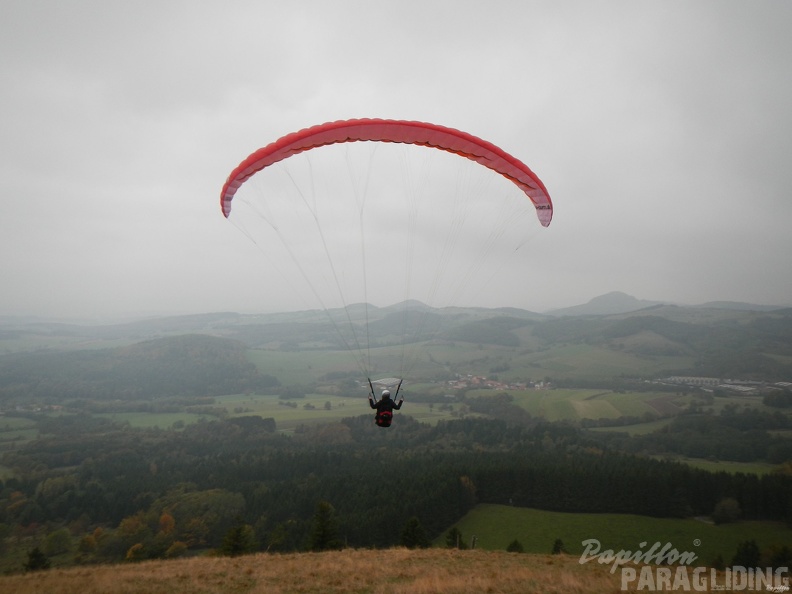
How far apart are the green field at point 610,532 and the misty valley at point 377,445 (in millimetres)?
375

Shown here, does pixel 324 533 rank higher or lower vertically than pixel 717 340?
higher

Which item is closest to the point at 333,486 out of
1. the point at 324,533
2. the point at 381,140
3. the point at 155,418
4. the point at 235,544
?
the point at 324,533

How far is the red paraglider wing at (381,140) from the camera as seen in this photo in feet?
34.2

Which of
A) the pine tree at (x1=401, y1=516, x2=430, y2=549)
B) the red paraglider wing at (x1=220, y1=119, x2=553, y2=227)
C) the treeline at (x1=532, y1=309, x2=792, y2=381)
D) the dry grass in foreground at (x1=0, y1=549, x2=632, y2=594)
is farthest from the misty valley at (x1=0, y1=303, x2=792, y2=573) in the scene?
the dry grass in foreground at (x1=0, y1=549, x2=632, y2=594)

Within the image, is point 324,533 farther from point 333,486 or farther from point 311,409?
point 311,409

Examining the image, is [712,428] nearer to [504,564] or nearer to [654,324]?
[504,564]

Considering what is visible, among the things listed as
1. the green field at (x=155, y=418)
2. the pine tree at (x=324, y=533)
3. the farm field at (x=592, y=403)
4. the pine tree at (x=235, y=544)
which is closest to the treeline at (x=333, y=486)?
the pine tree at (x=324, y=533)

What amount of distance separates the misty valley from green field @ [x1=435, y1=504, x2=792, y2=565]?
0.37m

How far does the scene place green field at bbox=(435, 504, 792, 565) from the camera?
2825 cm

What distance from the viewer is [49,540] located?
3312 centimetres

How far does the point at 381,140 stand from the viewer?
11.0 m

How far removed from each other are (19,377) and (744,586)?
608 feet

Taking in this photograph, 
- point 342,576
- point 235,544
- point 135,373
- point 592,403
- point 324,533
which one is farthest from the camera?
point 135,373

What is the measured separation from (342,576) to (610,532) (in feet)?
94.6
